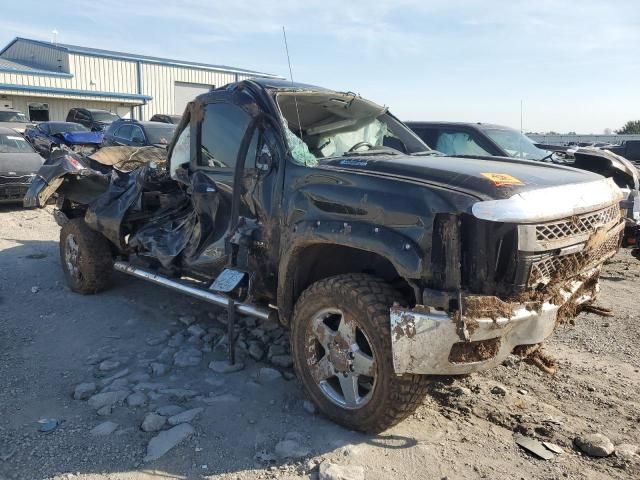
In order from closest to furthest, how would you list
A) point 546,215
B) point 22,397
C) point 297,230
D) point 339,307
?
point 546,215 → point 339,307 → point 297,230 → point 22,397

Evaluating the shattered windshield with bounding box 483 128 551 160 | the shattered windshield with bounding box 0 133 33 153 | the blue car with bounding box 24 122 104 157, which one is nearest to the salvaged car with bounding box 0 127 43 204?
the shattered windshield with bounding box 0 133 33 153

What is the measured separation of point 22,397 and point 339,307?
232 centimetres

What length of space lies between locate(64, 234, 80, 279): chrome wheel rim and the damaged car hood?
11.8 feet

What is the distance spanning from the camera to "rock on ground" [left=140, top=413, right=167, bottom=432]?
332 centimetres

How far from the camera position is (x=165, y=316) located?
17.5ft

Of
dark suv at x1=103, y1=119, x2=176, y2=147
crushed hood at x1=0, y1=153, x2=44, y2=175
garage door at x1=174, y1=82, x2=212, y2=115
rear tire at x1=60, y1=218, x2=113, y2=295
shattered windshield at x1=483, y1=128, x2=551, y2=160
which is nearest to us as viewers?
rear tire at x1=60, y1=218, x2=113, y2=295

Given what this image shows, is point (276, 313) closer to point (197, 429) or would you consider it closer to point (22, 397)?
point (197, 429)

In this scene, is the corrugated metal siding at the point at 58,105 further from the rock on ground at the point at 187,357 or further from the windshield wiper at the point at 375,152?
the windshield wiper at the point at 375,152

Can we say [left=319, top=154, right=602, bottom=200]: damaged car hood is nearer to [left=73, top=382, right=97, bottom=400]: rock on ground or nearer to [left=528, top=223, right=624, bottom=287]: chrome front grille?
[left=528, top=223, right=624, bottom=287]: chrome front grille

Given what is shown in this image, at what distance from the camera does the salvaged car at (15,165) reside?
11070 mm

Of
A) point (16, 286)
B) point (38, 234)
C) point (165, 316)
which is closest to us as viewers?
point (165, 316)

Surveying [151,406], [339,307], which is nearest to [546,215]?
[339,307]

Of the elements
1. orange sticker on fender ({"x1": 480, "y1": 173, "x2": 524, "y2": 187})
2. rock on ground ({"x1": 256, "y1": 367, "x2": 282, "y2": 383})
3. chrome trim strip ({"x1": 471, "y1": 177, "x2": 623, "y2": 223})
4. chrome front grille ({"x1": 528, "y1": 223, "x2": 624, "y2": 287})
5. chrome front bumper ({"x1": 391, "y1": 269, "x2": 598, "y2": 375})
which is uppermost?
orange sticker on fender ({"x1": 480, "y1": 173, "x2": 524, "y2": 187})

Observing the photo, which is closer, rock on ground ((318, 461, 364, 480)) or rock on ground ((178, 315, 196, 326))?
rock on ground ((318, 461, 364, 480))
